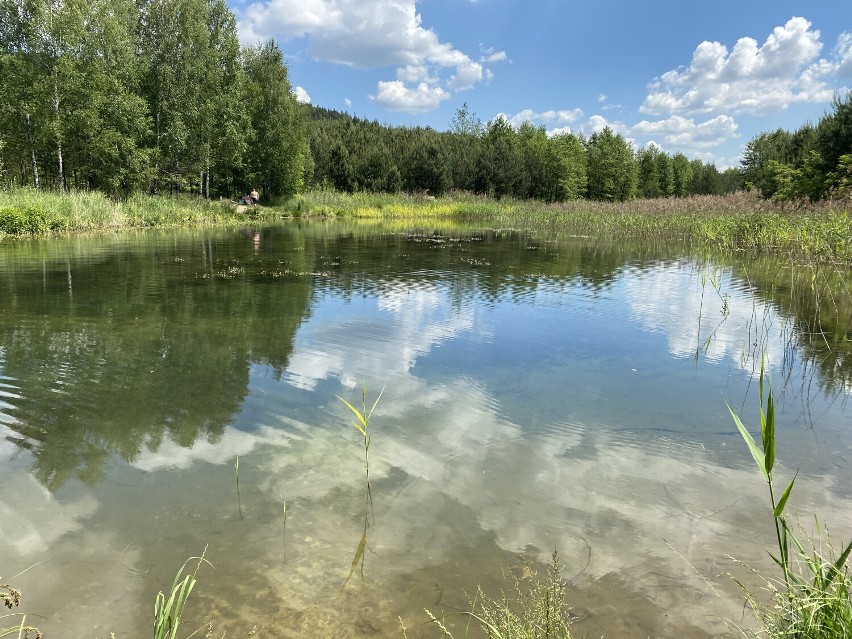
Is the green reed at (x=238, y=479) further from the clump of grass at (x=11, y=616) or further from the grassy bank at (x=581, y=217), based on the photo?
the grassy bank at (x=581, y=217)

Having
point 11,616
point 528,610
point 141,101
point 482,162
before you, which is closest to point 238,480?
point 11,616

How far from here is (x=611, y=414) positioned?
4.93 metres

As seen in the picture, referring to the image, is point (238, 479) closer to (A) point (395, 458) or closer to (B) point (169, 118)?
(A) point (395, 458)

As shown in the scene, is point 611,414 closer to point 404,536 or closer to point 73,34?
point 404,536

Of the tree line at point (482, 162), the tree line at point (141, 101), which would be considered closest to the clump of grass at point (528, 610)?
the tree line at point (141, 101)

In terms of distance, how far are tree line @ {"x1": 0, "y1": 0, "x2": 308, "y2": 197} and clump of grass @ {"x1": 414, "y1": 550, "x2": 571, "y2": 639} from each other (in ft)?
98.5

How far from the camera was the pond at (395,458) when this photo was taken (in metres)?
2.69

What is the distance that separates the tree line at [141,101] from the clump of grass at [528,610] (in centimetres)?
3003

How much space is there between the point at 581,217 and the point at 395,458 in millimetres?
28691

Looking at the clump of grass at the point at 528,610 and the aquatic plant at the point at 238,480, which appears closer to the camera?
the clump of grass at the point at 528,610

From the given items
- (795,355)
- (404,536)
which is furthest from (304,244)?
(404,536)

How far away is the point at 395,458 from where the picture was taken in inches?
159

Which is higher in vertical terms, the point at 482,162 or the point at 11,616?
the point at 482,162

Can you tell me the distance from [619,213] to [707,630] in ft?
98.3
